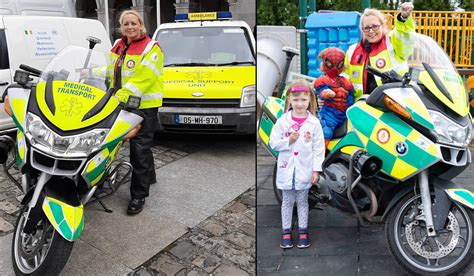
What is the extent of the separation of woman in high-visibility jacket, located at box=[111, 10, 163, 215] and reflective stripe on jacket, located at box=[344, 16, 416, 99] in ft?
4.75

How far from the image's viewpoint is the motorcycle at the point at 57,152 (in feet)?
8.63

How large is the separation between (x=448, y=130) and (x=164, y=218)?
215 cm

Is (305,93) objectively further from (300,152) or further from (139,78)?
(139,78)

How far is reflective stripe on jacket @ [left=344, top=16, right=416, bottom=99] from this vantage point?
3322 mm

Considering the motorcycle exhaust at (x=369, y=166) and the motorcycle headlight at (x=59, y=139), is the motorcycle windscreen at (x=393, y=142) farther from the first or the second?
the motorcycle headlight at (x=59, y=139)

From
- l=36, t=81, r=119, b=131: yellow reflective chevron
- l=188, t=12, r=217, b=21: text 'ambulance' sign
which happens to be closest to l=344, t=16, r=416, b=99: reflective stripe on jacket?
l=36, t=81, r=119, b=131: yellow reflective chevron

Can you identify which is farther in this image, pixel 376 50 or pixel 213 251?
pixel 376 50

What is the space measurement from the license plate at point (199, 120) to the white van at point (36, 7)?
14.1ft

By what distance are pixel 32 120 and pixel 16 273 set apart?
0.87 m

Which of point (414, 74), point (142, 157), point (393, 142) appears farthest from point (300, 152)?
point (142, 157)

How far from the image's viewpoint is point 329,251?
3.15 meters

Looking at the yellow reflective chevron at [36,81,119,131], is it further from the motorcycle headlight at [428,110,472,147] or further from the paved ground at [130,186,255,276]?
the motorcycle headlight at [428,110,472,147]

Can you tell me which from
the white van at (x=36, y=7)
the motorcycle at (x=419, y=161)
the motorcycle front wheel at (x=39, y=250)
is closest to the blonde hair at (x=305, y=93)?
the motorcycle at (x=419, y=161)

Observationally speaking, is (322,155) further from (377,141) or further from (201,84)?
(201,84)
